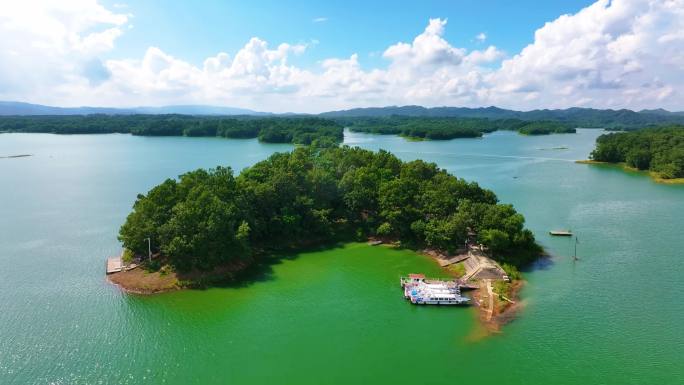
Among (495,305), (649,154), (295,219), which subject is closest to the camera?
(495,305)

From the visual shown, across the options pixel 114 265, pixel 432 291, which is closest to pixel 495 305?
pixel 432 291

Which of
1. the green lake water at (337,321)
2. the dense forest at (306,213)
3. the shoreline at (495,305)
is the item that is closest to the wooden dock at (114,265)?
the green lake water at (337,321)

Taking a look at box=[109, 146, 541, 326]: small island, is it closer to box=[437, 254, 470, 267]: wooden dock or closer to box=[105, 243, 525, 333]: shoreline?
box=[105, 243, 525, 333]: shoreline

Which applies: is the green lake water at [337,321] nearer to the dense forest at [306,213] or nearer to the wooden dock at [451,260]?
the wooden dock at [451,260]

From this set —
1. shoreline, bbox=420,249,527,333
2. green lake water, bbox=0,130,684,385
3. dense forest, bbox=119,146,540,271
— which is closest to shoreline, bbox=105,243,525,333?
shoreline, bbox=420,249,527,333

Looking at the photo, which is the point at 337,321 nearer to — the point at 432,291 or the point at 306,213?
the point at 432,291

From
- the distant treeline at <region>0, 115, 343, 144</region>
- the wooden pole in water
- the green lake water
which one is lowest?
the green lake water
